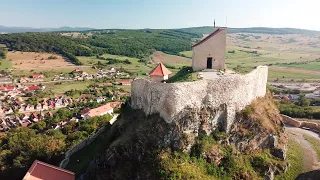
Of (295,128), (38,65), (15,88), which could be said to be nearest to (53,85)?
(15,88)

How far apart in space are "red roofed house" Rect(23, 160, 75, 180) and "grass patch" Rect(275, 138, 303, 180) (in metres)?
23.0

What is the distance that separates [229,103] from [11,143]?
40020 millimetres

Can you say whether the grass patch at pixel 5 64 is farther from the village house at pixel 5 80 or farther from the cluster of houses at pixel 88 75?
the cluster of houses at pixel 88 75

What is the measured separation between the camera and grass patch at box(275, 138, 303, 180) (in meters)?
32.5

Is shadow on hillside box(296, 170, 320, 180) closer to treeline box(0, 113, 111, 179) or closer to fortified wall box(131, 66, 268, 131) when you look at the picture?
fortified wall box(131, 66, 268, 131)

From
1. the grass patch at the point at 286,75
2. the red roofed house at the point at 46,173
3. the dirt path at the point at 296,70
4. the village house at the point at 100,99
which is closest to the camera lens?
the red roofed house at the point at 46,173

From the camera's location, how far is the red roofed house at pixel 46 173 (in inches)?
1248

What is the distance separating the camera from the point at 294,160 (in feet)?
115

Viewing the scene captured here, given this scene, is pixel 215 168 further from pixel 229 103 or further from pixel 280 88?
pixel 280 88

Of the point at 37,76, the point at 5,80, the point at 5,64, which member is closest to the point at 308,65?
the point at 37,76

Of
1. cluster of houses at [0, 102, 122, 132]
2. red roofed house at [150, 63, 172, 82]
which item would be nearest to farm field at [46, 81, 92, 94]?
cluster of houses at [0, 102, 122, 132]

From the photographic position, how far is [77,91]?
122938mm

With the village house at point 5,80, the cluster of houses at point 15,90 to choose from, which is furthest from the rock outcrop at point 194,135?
the village house at point 5,80

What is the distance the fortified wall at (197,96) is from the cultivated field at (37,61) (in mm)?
143257
